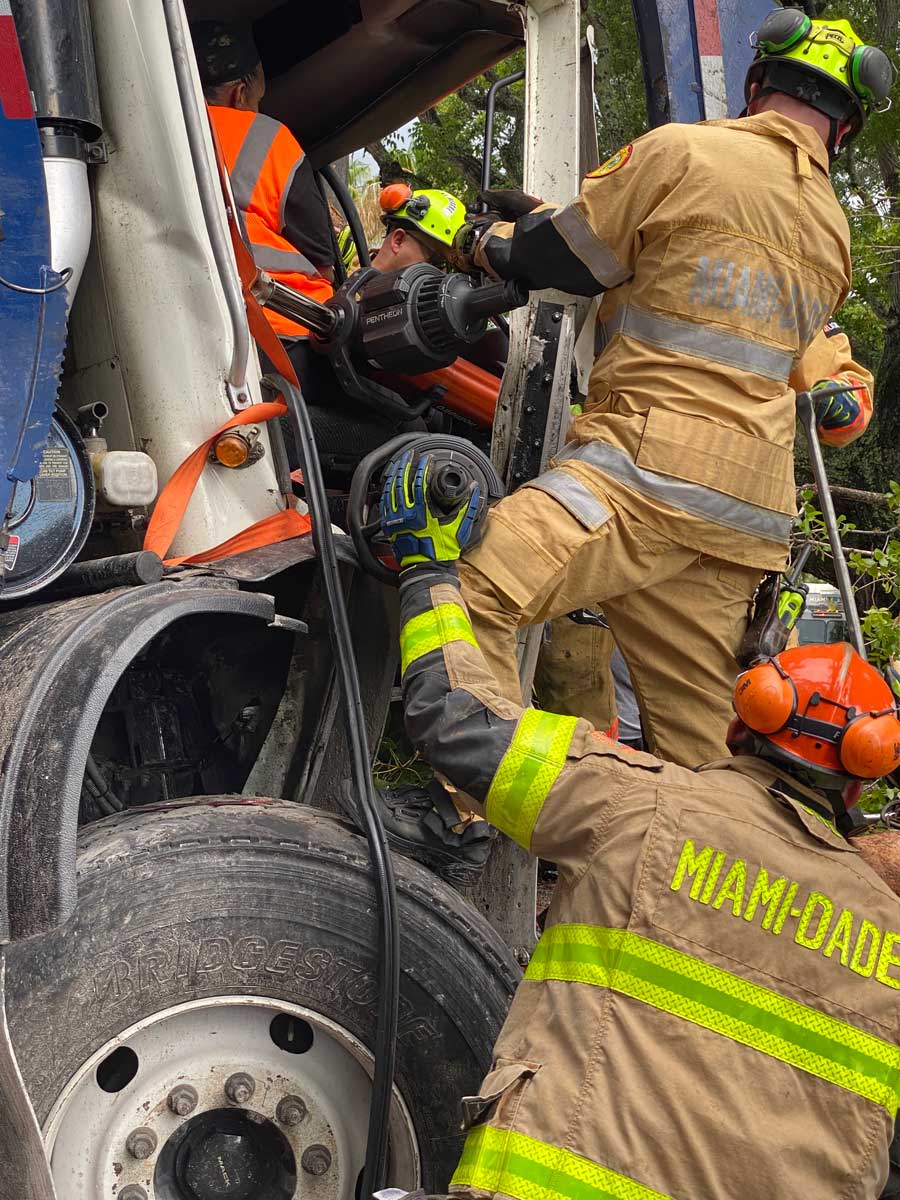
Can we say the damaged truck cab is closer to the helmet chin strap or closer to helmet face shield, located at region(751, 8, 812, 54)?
helmet face shield, located at region(751, 8, 812, 54)

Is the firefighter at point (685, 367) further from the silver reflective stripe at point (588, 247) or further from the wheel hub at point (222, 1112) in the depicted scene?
the wheel hub at point (222, 1112)

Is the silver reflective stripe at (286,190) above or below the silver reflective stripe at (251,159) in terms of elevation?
below

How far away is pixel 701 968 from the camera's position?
184 cm

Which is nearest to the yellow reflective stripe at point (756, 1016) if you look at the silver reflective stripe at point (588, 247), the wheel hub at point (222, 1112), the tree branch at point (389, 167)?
the wheel hub at point (222, 1112)

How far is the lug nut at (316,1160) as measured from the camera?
201cm

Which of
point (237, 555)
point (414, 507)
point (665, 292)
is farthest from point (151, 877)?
point (665, 292)

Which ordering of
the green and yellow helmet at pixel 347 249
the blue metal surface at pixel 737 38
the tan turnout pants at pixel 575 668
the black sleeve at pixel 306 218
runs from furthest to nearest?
the green and yellow helmet at pixel 347 249
the tan turnout pants at pixel 575 668
the blue metal surface at pixel 737 38
the black sleeve at pixel 306 218

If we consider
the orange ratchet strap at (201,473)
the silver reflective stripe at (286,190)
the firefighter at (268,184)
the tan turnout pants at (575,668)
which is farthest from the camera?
the tan turnout pants at (575,668)

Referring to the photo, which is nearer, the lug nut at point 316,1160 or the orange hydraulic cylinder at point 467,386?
the lug nut at point 316,1160

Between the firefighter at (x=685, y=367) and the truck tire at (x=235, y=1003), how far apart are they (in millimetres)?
698

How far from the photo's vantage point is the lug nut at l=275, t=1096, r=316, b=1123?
199cm

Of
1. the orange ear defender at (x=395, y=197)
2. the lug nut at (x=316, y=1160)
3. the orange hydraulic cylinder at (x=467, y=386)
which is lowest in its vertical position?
the lug nut at (x=316, y=1160)

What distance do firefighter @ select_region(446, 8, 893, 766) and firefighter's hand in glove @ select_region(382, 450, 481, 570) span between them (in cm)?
17

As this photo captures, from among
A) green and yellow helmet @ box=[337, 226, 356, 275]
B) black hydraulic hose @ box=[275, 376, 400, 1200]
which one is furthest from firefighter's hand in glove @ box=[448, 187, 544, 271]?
green and yellow helmet @ box=[337, 226, 356, 275]
